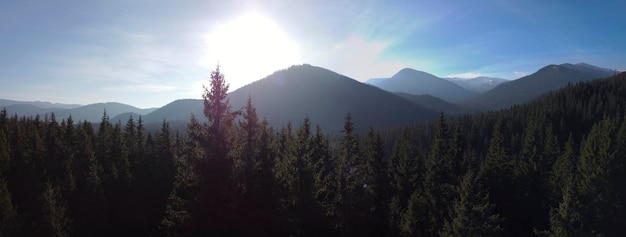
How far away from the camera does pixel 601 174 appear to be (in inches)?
1591

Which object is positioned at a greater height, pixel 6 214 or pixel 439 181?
pixel 439 181

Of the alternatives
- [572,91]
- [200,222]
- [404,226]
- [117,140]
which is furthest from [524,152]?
[572,91]

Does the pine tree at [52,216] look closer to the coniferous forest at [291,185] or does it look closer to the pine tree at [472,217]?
the coniferous forest at [291,185]

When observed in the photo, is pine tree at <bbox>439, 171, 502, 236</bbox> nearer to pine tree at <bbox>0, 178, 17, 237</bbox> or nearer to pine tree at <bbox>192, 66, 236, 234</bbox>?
pine tree at <bbox>192, 66, 236, 234</bbox>

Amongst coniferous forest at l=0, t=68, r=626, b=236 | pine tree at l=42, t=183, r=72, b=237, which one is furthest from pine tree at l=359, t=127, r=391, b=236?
pine tree at l=42, t=183, r=72, b=237

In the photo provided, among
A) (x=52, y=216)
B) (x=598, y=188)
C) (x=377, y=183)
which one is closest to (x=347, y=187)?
(x=377, y=183)

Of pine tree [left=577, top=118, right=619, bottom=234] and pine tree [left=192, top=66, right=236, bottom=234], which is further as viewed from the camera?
pine tree [left=577, top=118, right=619, bottom=234]

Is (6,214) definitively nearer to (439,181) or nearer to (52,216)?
(52,216)

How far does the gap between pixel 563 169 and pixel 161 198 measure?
50395 mm

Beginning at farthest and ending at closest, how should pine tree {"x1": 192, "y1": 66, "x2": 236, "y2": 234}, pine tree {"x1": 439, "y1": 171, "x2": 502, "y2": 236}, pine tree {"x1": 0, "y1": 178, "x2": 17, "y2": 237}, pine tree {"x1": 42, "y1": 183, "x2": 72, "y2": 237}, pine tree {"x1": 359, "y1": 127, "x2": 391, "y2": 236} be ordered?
pine tree {"x1": 359, "y1": 127, "x2": 391, "y2": 236}
pine tree {"x1": 42, "y1": 183, "x2": 72, "y2": 237}
pine tree {"x1": 439, "y1": 171, "x2": 502, "y2": 236}
pine tree {"x1": 0, "y1": 178, "x2": 17, "y2": 237}
pine tree {"x1": 192, "y1": 66, "x2": 236, "y2": 234}

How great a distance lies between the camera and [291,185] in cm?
2375

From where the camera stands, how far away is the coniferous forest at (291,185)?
16.8 m

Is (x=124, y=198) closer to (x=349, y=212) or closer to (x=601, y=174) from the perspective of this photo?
(x=349, y=212)

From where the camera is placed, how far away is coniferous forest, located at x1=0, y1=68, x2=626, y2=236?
55.2 feet
